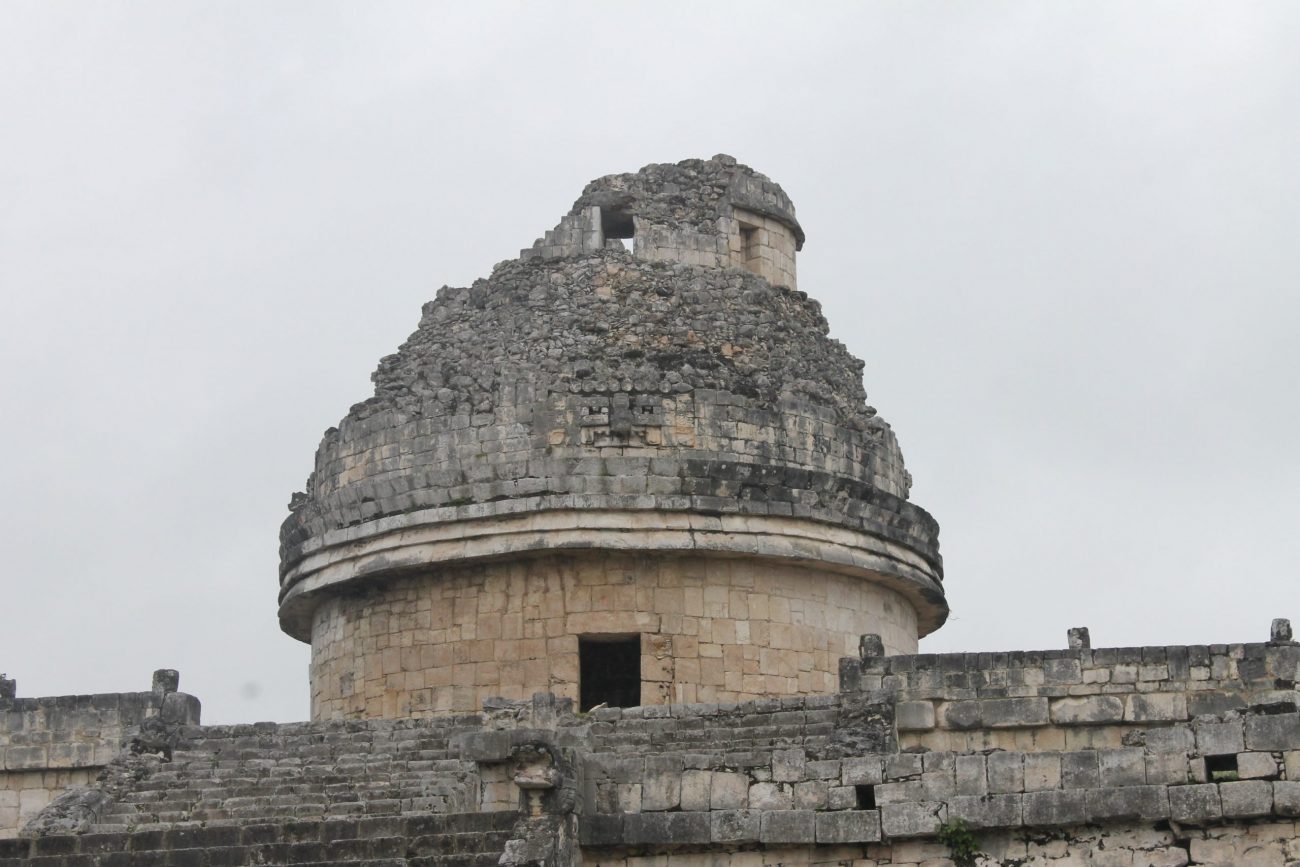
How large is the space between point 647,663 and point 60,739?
6.62 m

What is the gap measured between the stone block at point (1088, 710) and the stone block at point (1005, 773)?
3.38 metres

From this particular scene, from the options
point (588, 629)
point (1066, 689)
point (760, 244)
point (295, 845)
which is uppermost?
point (760, 244)

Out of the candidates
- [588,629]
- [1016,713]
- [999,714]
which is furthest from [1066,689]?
[588,629]

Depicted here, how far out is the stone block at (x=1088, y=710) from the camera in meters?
20.0

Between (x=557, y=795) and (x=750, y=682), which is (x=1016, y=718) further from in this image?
(x=557, y=795)

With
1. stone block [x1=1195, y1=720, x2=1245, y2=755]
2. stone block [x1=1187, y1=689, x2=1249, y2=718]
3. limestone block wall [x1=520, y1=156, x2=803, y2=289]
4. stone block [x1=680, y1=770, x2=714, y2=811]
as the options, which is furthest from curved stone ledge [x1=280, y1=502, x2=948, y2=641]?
stone block [x1=1195, y1=720, x2=1245, y2=755]

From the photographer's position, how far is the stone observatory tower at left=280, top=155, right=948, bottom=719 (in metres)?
23.0

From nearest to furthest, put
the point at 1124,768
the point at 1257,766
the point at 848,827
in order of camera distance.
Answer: the point at 1257,766
the point at 1124,768
the point at 848,827

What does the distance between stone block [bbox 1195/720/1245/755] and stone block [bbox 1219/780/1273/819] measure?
0.99 feet

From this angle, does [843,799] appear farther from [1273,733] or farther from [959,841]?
[1273,733]

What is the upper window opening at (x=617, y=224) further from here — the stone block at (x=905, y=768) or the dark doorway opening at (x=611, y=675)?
the stone block at (x=905, y=768)

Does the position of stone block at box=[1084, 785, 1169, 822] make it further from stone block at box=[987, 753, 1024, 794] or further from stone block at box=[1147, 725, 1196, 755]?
stone block at box=[987, 753, 1024, 794]

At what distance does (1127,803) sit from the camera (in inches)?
645

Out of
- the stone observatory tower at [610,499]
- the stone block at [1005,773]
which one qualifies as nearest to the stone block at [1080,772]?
the stone block at [1005,773]
